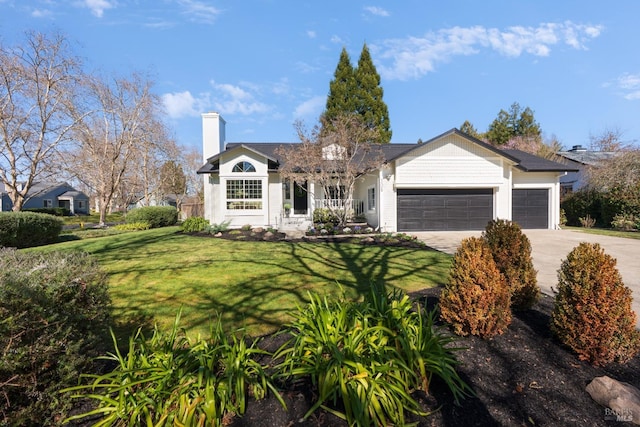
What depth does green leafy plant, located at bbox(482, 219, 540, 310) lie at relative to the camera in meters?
3.91

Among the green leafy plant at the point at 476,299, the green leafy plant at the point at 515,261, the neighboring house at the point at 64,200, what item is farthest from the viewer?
the neighboring house at the point at 64,200

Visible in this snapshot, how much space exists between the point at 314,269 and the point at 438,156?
10.9m

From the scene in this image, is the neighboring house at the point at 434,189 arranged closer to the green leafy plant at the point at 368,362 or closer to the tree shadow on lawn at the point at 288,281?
the tree shadow on lawn at the point at 288,281

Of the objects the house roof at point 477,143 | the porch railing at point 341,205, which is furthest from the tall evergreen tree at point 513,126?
the porch railing at point 341,205

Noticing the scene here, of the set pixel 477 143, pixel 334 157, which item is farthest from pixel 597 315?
pixel 477 143

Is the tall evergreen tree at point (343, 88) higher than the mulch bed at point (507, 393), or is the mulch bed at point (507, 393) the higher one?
the tall evergreen tree at point (343, 88)

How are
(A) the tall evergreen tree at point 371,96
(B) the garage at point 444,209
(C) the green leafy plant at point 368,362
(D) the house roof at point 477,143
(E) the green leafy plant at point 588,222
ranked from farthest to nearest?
(A) the tall evergreen tree at point 371,96
(E) the green leafy plant at point 588,222
(B) the garage at point 444,209
(D) the house roof at point 477,143
(C) the green leafy plant at point 368,362

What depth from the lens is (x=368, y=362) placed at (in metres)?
2.44

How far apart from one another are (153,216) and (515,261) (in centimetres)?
2116

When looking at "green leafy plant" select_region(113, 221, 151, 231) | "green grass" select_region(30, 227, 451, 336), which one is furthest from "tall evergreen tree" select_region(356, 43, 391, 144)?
"green grass" select_region(30, 227, 451, 336)

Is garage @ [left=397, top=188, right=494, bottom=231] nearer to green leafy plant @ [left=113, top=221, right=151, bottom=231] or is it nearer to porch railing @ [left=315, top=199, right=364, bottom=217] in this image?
porch railing @ [left=315, top=199, right=364, bottom=217]

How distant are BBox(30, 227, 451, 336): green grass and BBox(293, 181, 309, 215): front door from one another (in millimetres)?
7721

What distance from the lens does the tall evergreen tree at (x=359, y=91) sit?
107ft

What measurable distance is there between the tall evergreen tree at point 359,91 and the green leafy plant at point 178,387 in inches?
1248
